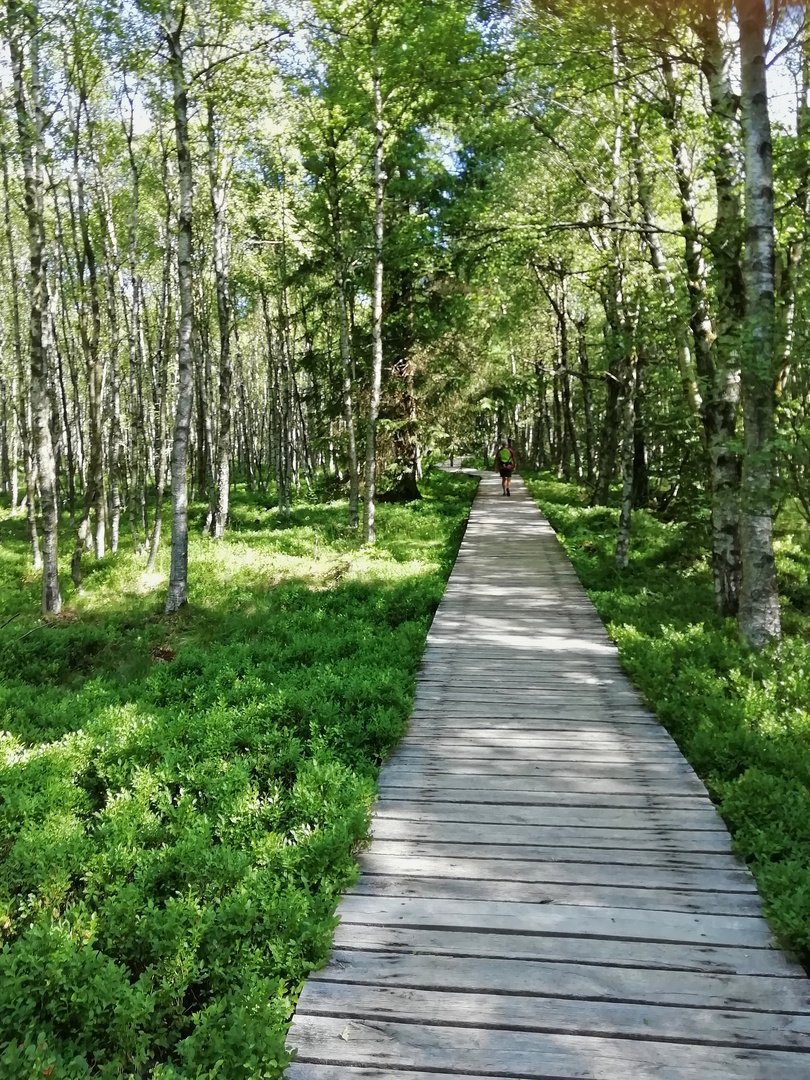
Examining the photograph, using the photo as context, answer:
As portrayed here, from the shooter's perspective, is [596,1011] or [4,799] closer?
[596,1011]

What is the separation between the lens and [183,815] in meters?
4.66

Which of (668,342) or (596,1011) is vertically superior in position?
(668,342)

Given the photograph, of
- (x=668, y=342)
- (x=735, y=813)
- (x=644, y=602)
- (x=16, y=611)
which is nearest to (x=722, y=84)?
(x=668, y=342)

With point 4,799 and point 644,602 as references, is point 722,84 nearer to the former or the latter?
point 644,602

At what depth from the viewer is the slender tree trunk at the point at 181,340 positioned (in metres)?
10.6

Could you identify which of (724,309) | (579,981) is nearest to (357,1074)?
(579,981)

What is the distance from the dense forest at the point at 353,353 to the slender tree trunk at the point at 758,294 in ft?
0.10

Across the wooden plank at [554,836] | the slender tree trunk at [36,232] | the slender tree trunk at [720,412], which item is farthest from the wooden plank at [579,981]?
the slender tree trunk at [36,232]

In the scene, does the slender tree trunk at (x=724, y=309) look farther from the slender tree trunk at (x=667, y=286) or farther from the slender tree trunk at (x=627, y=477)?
the slender tree trunk at (x=627, y=477)

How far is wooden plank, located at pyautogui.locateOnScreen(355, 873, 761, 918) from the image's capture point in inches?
149

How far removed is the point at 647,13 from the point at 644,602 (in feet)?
25.0

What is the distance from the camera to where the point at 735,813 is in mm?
4535

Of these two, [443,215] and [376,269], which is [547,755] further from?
[443,215]

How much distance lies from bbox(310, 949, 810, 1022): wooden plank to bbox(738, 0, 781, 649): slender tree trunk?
4923 mm
